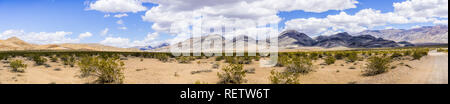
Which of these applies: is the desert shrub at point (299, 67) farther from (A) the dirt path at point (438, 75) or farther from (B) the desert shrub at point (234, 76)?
(A) the dirt path at point (438, 75)

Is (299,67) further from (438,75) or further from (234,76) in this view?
(438,75)

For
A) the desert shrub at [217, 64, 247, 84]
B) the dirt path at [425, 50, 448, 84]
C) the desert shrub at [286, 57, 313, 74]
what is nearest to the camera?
the dirt path at [425, 50, 448, 84]

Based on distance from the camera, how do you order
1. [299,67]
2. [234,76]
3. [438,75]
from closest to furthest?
1. [438,75]
2. [234,76]
3. [299,67]

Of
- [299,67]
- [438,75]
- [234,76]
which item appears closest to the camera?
[438,75]

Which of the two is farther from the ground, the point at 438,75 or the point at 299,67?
the point at 438,75

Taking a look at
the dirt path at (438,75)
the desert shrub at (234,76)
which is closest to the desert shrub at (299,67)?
the desert shrub at (234,76)

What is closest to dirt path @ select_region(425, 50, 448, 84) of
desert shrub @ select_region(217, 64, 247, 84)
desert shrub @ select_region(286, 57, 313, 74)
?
desert shrub @ select_region(286, 57, 313, 74)

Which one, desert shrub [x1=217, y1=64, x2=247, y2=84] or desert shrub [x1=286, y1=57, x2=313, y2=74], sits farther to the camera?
desert shrub [x1=286, y1=57, x2=313, y2=74]

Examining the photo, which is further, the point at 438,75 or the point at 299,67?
the point at 299,67

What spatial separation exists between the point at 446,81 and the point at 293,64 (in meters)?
10.0

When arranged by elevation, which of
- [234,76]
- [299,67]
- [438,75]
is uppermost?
[438,75]

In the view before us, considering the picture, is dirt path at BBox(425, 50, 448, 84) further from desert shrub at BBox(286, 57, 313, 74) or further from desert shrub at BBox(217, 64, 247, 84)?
desert shrub at BBox(217, 64, 247, 84)

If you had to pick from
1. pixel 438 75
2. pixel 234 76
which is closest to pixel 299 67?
pixel 234 76

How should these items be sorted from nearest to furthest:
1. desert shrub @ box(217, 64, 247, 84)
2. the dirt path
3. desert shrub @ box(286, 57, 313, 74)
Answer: the dirt path < desert shrub @ box(217, 64, 247, 84) < desert shrub @ box(286, 57, 313, 74)
